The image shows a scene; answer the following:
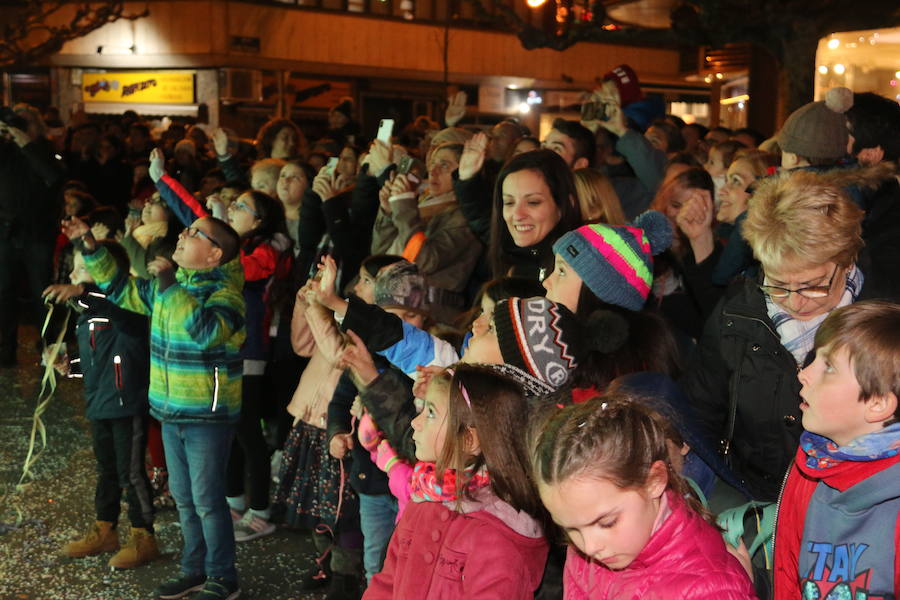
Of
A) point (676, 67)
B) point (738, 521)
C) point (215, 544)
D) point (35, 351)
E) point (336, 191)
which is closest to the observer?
point (738, 521)

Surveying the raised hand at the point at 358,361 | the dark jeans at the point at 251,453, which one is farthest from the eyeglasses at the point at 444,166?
the raised hand at the point at 358,361

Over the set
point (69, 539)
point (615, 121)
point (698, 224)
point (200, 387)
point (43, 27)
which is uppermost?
point (43, 27)

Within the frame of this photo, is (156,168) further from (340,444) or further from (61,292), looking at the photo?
(340,444)

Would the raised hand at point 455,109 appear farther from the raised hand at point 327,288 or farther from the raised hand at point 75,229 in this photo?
the raised hand at point 327,288

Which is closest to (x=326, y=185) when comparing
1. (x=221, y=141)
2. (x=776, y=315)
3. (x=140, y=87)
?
(x=221, y=141)

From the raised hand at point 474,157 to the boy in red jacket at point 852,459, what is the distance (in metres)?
2.69

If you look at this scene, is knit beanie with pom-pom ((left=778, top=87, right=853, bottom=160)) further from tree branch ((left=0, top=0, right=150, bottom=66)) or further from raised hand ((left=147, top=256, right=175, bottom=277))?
tree branch ((left=0, top=0, right=150, bottom=66))

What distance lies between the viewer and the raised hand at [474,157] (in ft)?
15.6

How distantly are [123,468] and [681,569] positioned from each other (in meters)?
3.59

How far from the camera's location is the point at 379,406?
3.49m

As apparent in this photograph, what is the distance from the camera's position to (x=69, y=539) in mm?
5266

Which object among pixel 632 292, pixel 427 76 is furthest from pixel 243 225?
pixel 427 76

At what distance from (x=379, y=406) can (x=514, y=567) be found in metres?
1.00

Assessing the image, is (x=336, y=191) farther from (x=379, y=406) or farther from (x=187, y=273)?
(x=379, y=406)
